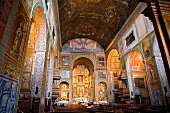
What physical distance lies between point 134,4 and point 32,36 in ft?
28.7

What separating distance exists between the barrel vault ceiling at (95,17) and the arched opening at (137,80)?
13.4 feet

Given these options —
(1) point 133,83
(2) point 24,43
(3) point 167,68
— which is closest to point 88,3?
(1) point 133,83

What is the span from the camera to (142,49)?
33.3 ft

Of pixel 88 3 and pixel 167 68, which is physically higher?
pixel 88 3

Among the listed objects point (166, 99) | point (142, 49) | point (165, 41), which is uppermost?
point (142, 49)

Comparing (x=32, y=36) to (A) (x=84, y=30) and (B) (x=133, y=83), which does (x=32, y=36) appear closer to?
(B) (x=133, y=83)

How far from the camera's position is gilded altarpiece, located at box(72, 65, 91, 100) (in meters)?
21.0

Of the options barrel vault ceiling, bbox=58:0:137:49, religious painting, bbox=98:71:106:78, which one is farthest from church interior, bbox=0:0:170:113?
religious painting, bbox=98:71:106:78

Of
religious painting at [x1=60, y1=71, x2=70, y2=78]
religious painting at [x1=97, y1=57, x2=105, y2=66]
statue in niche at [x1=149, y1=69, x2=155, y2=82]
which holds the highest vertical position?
religious painting at [x1=97, y1=57, x2=105, y2=66]

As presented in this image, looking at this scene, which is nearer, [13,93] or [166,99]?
[13,93]

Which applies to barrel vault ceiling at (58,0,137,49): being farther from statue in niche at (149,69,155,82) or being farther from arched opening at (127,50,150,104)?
statue in niche at (149,69,155,82)

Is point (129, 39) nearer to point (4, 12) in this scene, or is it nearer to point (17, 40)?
point (17, 40)

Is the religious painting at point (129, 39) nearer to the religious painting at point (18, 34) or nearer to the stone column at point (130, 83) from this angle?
the stone column at point (130, 83)

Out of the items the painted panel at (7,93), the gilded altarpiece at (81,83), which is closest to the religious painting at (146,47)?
the painted panel at (7,93)
